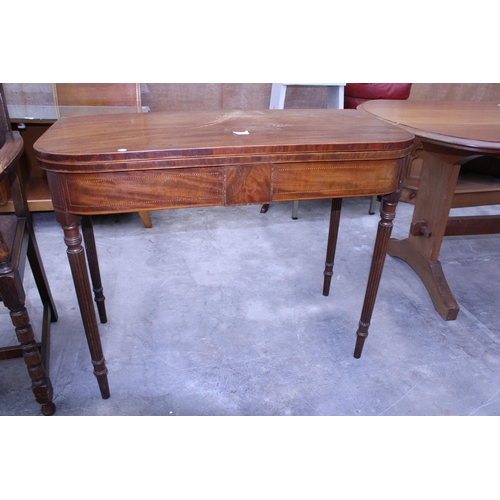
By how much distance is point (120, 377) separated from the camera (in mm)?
1638

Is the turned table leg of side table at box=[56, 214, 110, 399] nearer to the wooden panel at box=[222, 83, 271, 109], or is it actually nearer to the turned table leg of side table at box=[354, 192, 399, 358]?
the turned table leg of side table at box=[354, 192, 399, 358]

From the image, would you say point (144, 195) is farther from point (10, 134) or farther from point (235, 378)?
point (235, 378)

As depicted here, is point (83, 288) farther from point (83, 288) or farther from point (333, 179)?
point (333, 179)

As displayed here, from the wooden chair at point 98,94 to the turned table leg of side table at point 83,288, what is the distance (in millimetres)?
1547

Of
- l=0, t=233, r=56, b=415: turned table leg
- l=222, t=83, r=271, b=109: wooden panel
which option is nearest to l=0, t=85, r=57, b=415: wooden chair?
l=0, t=233, r=56, b=415: turned table leg

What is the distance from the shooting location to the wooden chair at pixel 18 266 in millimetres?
1199

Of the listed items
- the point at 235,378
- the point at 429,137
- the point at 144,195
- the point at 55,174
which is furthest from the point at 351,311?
the point at 55,174

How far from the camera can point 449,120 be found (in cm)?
185

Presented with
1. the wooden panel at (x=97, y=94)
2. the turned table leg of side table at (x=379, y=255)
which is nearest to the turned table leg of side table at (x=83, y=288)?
the turned table leg of side table at (x=379, y=255)

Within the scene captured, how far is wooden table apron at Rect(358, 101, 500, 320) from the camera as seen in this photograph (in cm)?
162

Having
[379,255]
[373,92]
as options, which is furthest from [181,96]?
[379,255]

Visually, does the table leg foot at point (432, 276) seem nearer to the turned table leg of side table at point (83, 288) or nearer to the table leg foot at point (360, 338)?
the table leg foot at point (360, 338)

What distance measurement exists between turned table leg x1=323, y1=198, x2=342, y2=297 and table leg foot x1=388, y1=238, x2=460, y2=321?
1.75ft

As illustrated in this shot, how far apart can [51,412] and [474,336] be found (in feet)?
5.93
